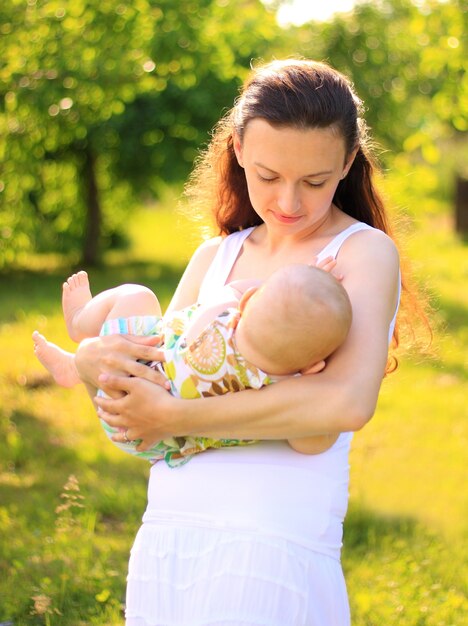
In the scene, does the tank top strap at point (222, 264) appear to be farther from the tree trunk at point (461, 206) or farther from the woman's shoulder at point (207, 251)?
the tree trunk at point (461, 206)

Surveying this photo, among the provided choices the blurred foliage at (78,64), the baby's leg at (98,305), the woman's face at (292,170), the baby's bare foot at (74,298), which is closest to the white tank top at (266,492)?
the woman's face at (292,170)

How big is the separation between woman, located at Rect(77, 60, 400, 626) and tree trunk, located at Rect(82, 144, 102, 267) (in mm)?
12643

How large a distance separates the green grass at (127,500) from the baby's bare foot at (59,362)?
0.63 m

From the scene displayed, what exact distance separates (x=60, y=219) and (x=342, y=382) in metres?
13.3

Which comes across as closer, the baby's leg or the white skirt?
the white skirt

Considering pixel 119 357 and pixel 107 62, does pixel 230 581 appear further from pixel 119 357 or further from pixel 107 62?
pixel 107 62

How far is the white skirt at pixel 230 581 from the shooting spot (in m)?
2.08

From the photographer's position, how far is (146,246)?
57.3 ft

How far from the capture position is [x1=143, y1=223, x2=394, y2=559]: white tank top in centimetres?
211

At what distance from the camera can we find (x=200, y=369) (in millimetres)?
2074

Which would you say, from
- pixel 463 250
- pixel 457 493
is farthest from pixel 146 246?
pixel 457 493

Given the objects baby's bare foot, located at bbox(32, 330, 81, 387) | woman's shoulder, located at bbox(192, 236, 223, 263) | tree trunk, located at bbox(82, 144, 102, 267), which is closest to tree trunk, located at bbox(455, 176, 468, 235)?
tree trunk, located at bbox(82, 144, 102, 267)

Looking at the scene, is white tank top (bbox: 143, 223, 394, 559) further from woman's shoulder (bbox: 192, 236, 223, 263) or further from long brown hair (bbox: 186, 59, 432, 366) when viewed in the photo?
woman's shoulder (bbox: 192, 236, 223, 263)

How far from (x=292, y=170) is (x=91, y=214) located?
42.7ft
